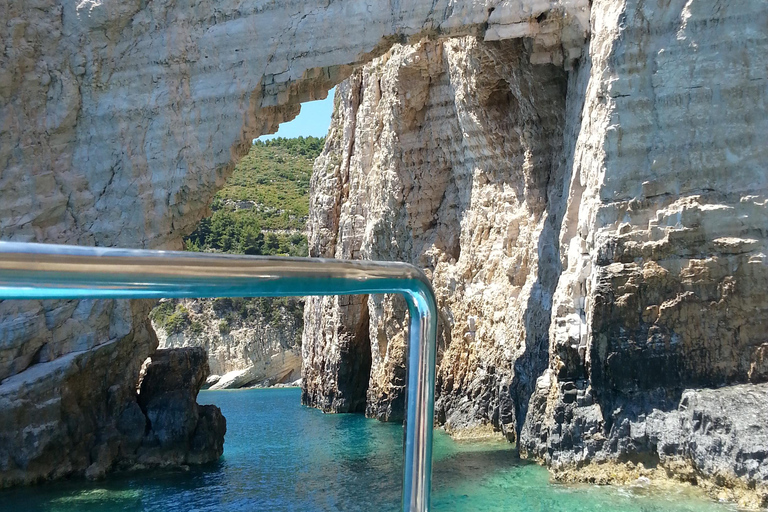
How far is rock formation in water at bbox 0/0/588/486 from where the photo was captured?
34.5 ft

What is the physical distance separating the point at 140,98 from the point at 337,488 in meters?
5.82

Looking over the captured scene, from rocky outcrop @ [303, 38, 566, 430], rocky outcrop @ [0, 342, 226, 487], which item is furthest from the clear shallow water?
rocky outcrop @ [303, 38, 566, 430]

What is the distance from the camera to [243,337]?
110 ft

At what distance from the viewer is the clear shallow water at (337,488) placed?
26.4 feet

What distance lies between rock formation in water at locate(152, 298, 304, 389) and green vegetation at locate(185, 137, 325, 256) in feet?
8.63

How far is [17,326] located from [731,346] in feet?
27.7

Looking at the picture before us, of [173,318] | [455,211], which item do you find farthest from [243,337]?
[455,211]

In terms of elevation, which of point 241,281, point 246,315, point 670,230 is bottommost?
point 241,281

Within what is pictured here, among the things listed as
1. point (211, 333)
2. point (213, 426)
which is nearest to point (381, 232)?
point (213, 426)

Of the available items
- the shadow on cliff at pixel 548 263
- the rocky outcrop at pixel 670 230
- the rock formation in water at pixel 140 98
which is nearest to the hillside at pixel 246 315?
the rock formation in water at pixel 140 98

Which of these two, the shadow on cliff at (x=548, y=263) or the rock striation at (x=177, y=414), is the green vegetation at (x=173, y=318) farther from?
the shadow on cliff at (x=548, y=263)

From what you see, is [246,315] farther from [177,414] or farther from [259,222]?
[177,414]

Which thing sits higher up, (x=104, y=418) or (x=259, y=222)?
(x=259, y=222)

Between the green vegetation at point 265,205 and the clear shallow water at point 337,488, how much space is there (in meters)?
21.4
